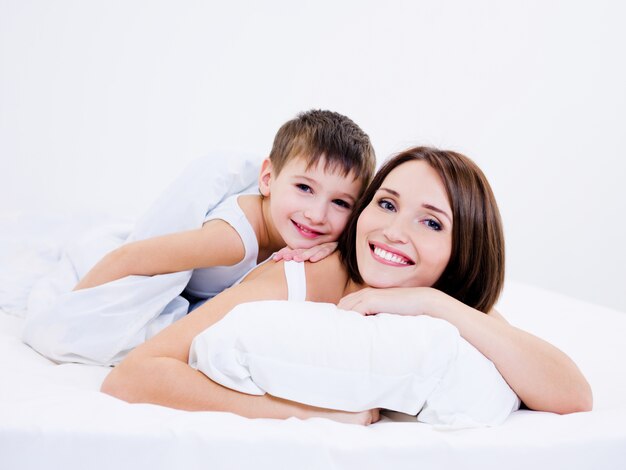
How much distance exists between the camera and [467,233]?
1739mm

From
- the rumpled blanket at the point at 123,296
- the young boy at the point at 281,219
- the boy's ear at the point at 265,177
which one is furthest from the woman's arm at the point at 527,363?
the boy's ear at the point at 265,177

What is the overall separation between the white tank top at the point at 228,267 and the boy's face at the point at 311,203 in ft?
0.35

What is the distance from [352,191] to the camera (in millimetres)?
2043

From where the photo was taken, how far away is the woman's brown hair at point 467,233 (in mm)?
1729

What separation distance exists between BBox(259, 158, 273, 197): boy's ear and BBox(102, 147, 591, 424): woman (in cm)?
38

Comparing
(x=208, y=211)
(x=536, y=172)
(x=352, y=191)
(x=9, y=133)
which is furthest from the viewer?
(x=536, y=172)

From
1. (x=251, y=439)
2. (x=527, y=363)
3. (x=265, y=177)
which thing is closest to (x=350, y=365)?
(x=251, y=439)

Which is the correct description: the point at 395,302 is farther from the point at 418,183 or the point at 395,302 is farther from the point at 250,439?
the point at 250,439

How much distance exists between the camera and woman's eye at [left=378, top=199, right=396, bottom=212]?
1.79 metres

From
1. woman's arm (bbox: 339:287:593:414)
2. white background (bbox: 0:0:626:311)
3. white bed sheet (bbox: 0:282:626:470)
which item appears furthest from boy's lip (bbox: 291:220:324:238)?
white background (bbox: 0:0:626:311)

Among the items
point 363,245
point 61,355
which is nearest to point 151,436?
point 61,355

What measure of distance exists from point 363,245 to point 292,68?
121 inches

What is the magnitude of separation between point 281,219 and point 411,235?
0.53 metres

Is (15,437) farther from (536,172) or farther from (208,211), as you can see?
(536,172)
